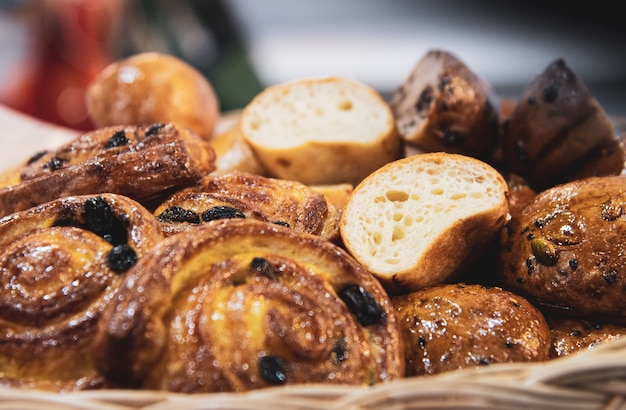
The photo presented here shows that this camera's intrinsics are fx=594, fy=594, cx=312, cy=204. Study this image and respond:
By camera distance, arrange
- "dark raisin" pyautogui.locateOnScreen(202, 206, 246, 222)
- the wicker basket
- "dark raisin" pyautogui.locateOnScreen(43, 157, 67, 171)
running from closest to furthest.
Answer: the wicker basket → "dark raisin" pyautogui.locateOnScreen(202, 206, 246, 222) → "dark raisin" pyautogui.locateOnScreen(43, 157, 67, 171)

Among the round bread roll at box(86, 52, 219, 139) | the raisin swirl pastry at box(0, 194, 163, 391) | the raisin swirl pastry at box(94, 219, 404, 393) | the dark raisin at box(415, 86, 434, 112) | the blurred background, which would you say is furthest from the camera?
the blurred background

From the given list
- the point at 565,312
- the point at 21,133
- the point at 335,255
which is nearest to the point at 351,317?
the point at 335,255

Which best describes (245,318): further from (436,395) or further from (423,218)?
(423,218)


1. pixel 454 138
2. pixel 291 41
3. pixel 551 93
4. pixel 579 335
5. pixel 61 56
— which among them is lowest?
pixel 61 56

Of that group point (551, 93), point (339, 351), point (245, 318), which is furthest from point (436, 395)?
point (551, 93)

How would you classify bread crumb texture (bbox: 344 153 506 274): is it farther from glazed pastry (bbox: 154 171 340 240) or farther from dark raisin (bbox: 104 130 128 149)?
dark raisin (bbox: 104 130 128 149)

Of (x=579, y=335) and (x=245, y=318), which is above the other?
(x=245, y=318)

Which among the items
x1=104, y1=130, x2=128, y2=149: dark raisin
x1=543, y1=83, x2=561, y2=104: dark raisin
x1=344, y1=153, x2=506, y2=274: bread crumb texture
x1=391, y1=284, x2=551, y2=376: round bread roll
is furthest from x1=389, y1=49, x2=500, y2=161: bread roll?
x1=104, y1=130, x2=128, y2=149: dark raisin
